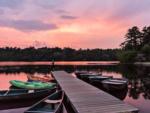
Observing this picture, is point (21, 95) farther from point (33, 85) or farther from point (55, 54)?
point (55, 54)

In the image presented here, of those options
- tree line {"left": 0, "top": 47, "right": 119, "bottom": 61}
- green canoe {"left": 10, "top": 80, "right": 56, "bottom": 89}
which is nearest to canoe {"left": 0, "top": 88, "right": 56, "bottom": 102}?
green canoe {"left": 10, "top": 80, "right": 56, "bottom": 89}

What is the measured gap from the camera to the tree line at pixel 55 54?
16800 centimetres

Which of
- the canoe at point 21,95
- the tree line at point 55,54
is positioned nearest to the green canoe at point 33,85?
the canoe at point 21,95

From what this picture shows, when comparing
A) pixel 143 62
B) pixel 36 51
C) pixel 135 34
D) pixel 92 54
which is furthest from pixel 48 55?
pixel 143 62

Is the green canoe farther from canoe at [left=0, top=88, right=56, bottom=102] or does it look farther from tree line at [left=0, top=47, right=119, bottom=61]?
tree line at [left=0, top=47, right=119, bottom=61]

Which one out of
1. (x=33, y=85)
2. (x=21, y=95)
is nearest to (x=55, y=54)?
(x=33, y=85)

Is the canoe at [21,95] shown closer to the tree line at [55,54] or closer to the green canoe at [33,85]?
the green canoe at [33,85]

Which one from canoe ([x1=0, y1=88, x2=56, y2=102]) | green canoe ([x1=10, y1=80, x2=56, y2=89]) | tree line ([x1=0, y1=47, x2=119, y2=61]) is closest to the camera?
canoe ([x1=0, y1=88, x2=56, y2=102])

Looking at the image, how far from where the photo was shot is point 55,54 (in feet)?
560

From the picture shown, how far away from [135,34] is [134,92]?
260 feet

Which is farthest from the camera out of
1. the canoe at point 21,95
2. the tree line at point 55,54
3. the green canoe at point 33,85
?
the tree line at point 55,54

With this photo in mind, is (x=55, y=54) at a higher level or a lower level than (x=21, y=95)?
higher

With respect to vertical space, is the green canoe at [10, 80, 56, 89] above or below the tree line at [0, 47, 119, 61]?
below

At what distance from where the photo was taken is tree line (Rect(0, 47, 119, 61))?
168 m
